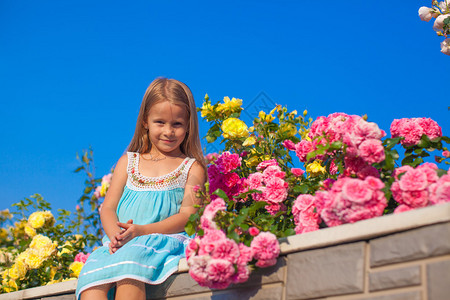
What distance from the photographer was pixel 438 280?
5.08ft

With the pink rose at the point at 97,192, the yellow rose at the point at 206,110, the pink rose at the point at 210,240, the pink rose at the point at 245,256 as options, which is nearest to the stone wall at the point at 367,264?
the pink rose at the point at 245,256

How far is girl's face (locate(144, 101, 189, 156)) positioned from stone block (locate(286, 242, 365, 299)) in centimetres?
113

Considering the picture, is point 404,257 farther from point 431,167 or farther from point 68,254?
point 68,254

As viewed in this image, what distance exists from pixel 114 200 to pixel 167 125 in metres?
0.53

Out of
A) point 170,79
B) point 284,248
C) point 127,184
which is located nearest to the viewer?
point 284,248

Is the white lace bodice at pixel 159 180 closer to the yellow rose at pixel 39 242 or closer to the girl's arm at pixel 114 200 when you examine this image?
the girl's arm at pixel 114 200

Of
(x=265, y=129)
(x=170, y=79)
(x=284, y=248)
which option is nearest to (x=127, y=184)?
(x=170, y=79)

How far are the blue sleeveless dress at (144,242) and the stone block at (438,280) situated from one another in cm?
116

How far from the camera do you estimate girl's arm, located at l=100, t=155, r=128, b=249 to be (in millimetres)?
2621

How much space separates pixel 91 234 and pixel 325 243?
8.92 feet

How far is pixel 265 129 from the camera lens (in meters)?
3.10

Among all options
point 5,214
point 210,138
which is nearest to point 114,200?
point 210,138

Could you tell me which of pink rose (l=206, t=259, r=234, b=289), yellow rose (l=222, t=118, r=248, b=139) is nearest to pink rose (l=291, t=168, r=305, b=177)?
yellow rose (l=222, t=118, r=248, b=139)

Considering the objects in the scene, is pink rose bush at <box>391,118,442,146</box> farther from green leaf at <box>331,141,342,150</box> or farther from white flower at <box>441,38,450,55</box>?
white flower at <box>441,38,450,55</box>
